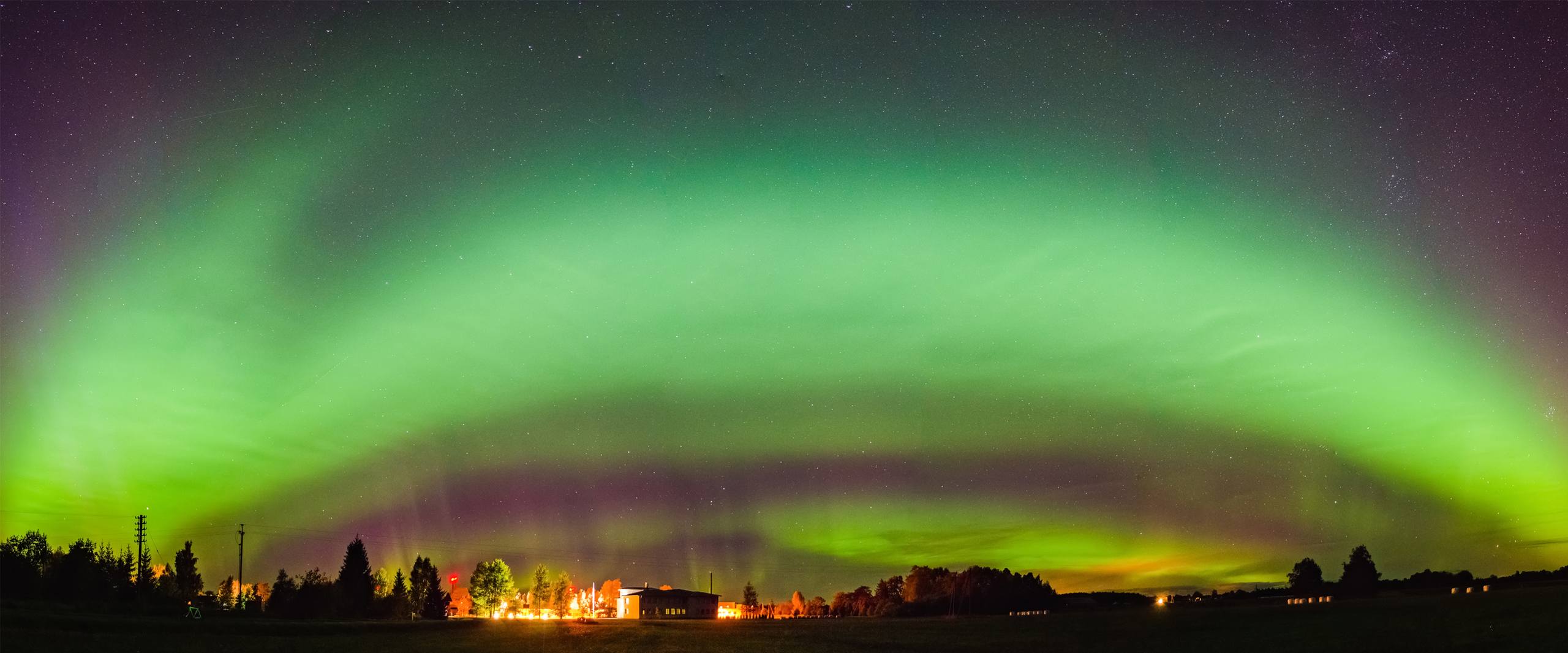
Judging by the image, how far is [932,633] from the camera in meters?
103

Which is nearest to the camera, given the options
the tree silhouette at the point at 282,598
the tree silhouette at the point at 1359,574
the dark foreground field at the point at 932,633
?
the dark foreground field at the point at 932,633

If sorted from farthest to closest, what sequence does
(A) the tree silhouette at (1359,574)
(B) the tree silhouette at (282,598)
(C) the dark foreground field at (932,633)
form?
(A) the tree silhouette at (1359,574) → (B) the tree silhouette at (282,598) → (C) the dark foreground field at (932,633)

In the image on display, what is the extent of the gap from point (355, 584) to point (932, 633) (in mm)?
82905

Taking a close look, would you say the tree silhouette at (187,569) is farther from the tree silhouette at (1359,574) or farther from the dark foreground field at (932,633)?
the tree silhouette at (1359,574)

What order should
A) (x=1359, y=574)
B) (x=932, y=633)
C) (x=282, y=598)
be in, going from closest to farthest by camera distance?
(x=932, y=633) → (x=282, y=598) → (x=1359, y=574)

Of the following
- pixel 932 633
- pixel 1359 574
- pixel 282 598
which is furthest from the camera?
pixel 1359 574

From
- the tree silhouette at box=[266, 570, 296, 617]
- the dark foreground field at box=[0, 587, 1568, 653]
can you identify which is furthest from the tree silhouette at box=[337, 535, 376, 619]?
the dark foreground field at box=[0, 587, 1568, 653]

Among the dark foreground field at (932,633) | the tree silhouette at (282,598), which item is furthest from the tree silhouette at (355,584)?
the dark foreground field at (932,633)

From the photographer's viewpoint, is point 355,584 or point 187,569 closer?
point 355,584

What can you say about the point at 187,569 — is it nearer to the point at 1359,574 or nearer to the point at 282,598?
the point at 282,598

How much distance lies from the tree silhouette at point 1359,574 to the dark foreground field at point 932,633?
61567 millimetres

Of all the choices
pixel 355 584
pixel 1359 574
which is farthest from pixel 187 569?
pixel 1359 574

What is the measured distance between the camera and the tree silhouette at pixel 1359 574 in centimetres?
17104

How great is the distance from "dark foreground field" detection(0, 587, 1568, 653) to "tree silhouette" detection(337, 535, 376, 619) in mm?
28300
